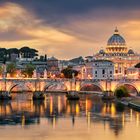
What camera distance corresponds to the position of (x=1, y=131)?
3609cm

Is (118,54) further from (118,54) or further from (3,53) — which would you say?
(3,53)

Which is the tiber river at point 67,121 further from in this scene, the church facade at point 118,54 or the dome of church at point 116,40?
the dome of church at point 116,40

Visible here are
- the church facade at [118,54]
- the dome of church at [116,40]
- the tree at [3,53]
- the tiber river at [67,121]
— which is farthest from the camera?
the dome of church at [116,40]

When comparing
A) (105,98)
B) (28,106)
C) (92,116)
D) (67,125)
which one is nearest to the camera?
(67,125)

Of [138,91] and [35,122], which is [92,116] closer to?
[35,122]

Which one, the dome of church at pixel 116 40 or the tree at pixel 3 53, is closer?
the tree at pixel 3 53

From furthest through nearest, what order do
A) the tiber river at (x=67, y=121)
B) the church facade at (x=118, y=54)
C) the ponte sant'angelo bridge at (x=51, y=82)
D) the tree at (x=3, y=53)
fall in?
the tree at (x=3, y=53) < the church facade at (x=118, y=54) < the ponte sant'angelo bridge at (x=51, y=82) < the tiber river at (x=67, y=121)

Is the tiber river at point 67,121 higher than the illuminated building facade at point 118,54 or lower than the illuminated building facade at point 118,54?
lower

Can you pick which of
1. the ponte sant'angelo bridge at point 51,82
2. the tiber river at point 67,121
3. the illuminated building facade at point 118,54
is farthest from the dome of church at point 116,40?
the tiber river at point 67,121

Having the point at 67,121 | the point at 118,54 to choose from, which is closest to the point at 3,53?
the point at 118,54

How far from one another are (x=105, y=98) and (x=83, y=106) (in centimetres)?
780

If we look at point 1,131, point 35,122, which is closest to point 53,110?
point 35,122

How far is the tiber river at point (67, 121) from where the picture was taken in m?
34.9

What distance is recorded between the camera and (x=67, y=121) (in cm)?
4075
